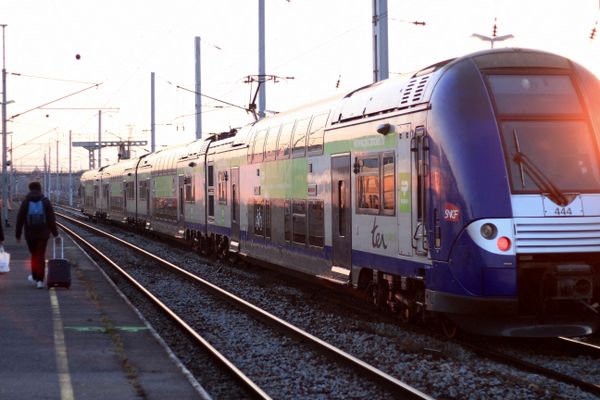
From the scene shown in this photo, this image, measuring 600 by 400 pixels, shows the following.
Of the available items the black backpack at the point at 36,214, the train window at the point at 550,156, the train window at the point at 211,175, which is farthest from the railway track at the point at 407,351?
the train window at the point at 211,175

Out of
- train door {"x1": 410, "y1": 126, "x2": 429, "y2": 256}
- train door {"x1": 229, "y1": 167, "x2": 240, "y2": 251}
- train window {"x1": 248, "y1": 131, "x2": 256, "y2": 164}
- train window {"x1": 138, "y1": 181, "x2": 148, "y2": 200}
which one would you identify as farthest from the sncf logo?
train window {"x1": 138, "y1": 181, "x2": 148, "y2": 200}

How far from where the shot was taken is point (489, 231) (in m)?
9.70

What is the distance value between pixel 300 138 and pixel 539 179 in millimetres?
6508

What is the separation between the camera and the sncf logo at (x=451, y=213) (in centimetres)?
987

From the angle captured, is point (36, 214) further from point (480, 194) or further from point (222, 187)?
point (480, 194)

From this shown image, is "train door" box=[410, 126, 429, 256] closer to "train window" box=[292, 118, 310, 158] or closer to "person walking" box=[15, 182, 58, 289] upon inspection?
"train window" box=[292, 118, 310, 158]

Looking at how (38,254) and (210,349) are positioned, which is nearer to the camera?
(210,349)

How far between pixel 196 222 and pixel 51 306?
1305cm

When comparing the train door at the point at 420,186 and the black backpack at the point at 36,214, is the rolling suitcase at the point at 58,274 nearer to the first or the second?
the black backpack at the point at 36,214

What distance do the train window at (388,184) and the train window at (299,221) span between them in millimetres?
3994

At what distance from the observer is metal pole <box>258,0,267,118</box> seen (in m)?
32.3

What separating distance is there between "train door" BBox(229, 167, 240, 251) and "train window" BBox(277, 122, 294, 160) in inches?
149

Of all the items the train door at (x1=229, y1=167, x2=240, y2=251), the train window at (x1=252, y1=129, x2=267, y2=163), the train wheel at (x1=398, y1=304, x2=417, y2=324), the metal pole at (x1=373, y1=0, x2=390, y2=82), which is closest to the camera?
the train wheel at (x1=398, y1=304, x2=417, y2=324)

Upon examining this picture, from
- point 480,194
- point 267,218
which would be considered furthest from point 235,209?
point 480,194
